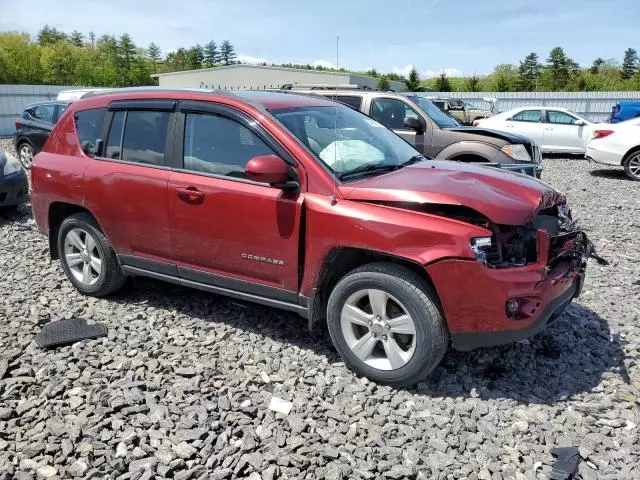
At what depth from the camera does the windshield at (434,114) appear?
9.15m

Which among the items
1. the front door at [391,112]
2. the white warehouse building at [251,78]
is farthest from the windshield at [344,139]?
the white warehouse building at [251,78]

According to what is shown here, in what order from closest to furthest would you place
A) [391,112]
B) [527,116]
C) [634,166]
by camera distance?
[391,112] < [634,166] < [527,116]

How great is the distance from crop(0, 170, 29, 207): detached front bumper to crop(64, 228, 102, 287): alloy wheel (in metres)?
3.82

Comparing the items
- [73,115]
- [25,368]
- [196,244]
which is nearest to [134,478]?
[25,368]

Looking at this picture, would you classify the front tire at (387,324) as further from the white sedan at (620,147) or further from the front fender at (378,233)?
the white sedan at (620,147)

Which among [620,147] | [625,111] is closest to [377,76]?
[625,111]

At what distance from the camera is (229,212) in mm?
3945

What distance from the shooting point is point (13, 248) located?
22.6 ft

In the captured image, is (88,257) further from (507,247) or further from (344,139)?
(507,247)

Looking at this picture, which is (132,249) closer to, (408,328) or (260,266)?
(260,266)

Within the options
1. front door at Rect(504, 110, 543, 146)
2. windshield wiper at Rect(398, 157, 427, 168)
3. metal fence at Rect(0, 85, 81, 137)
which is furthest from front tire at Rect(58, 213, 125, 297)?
metal fence at Rect(0, 85, 81, 137)

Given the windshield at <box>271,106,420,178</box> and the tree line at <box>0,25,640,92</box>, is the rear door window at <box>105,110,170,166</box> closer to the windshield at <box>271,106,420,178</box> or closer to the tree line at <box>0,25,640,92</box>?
the windshield at <box>271,106,420,178</box>

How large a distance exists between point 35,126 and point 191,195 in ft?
39.8

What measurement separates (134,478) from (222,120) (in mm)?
2471
